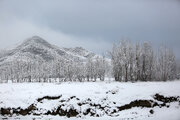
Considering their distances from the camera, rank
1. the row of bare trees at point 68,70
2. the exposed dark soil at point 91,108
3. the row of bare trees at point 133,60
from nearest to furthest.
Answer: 1. the exposed dark soil at point 91,108
2. the row of bare trees at point 133,60
3. the row of bare trees at point 68,70

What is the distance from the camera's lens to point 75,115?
2391cm

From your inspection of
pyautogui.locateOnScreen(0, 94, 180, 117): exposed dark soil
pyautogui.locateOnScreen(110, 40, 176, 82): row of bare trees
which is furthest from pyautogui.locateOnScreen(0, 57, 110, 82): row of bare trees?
pyautogui.locateOnScreen(0, 94, 180, 117): exposed dark soil

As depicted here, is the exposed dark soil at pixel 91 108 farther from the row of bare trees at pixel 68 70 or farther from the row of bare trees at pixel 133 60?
the row of bare trees at pixel 68 70

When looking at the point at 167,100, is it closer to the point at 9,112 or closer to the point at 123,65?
the point at 9,112

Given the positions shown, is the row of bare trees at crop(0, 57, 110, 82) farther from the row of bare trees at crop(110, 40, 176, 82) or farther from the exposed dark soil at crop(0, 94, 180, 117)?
the exposed dark soil at crop(0, 94, 180, 117)

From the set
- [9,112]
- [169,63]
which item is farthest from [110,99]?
[169,63]

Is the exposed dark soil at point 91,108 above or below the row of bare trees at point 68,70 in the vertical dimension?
below

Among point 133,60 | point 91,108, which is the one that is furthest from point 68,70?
point 91,108

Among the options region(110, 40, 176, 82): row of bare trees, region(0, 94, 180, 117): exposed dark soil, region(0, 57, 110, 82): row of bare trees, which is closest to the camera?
region(0, 94, 180, 117): exposed dark soil

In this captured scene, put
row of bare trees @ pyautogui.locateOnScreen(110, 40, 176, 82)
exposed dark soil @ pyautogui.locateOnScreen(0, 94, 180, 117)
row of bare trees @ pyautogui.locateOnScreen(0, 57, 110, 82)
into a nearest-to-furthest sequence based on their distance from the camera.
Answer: exposed dark soil @ pyautogui.locateOnScreen(0, 94, 180, 117)
row of bare trees @ pyautogui.locateOnScreen(110, 40, 176, 82)
row of bare trees @ pyautogui.locateOnScreen(0, 57, 110, 82)

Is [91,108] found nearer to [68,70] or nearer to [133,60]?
[133,60]

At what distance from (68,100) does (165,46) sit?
52.5m

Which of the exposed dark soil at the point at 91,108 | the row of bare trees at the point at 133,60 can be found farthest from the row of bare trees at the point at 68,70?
the exposed dark soil at the point at 91,108

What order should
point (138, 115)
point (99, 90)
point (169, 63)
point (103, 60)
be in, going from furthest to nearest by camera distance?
1. point (103, 60)
2. point (169, 63)
3. point (99, 90)
4. point (138, 115)
